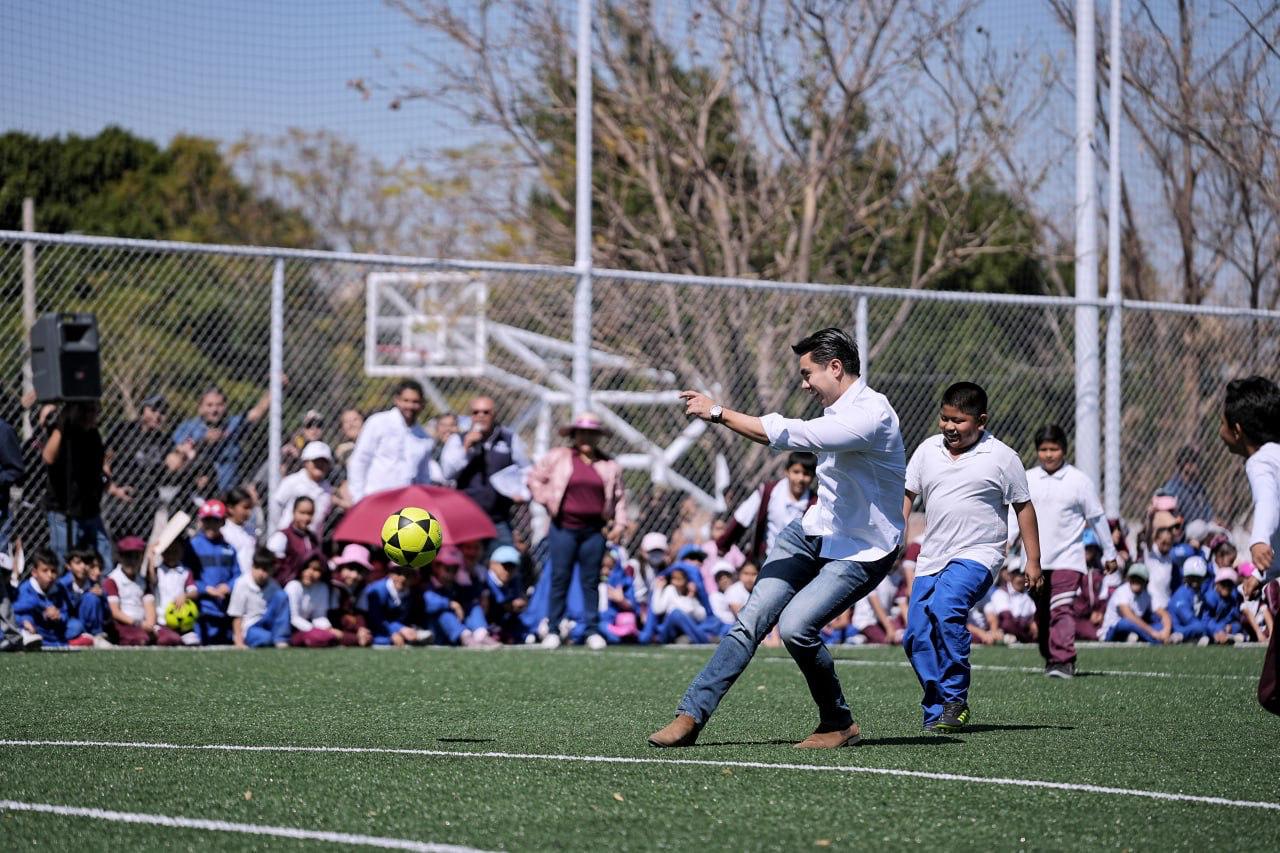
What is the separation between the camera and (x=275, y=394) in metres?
13.8

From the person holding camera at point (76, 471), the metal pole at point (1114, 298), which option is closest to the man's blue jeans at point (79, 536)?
the person holding camera at point (76, 471)

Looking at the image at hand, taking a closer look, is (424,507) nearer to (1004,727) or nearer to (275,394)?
(275,394)

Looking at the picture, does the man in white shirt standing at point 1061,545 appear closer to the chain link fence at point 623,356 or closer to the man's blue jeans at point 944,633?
the man's blue jeans at point 944,633

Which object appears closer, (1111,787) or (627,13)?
(1111,787)

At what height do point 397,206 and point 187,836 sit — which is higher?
point 397,206

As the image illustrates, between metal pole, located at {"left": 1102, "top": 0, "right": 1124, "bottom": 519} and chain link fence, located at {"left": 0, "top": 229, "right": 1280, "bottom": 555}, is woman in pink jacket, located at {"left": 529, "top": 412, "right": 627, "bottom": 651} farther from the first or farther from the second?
metal pole, located at {"left": 1102, "top": 0, "right": 1124, "bottom": 519}

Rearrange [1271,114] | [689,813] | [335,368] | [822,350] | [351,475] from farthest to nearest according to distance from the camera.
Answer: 1. [1271,114]
2. [335,368]
3. [351,475]
4. [822,350]
5. [689,813]

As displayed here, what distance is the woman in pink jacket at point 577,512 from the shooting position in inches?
A: 554

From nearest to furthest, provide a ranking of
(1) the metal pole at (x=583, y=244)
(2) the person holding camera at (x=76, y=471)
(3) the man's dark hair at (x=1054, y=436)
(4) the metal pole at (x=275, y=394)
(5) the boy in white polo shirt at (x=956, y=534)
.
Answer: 1. (5) the boy in white polo shirt at (x=956, y=534)
2. (3) the man's dark hair at (x=1054, y=436)
3. (2) the person holding camera at (x=76, y=471)
4. (4) the metal pole at (x=275, y=394)
5. (1) the metal pole at (x=583, y=244)

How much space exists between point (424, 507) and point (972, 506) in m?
6.42

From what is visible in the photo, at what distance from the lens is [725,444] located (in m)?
16.5

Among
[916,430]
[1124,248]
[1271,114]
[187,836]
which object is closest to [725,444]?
[916,430]

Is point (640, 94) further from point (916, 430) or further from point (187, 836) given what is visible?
point (187, 836)

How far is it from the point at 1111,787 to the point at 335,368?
11.1m
